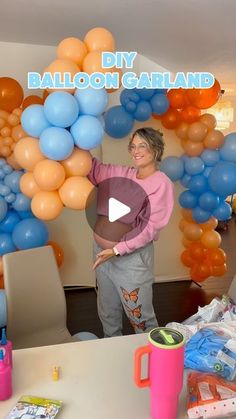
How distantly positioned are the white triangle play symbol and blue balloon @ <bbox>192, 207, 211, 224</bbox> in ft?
4.89

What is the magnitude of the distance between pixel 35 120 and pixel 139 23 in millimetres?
1164

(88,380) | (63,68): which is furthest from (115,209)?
(88,380)

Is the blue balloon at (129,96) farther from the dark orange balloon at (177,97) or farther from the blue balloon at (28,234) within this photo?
the blue balloon at (28,234)

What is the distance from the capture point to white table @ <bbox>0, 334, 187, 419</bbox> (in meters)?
0.91

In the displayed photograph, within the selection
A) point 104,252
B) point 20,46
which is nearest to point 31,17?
point 20,46

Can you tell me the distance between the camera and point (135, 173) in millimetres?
1727

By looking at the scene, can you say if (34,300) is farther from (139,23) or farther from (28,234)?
(139,23)

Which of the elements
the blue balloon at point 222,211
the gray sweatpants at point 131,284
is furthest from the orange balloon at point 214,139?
the gray sweatpants at point 131,284

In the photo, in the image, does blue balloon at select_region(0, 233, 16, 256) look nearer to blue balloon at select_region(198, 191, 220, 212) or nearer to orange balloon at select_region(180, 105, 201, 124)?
blue balloon at select_region(198, 191, 220, 212)

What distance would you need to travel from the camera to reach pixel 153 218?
165 centimetres

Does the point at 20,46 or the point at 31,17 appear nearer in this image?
the point at 31,17

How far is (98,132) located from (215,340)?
3.14 feet

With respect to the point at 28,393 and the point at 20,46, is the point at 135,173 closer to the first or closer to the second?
the point at 28,393

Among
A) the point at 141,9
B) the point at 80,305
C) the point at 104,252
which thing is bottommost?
the point at 80,305
